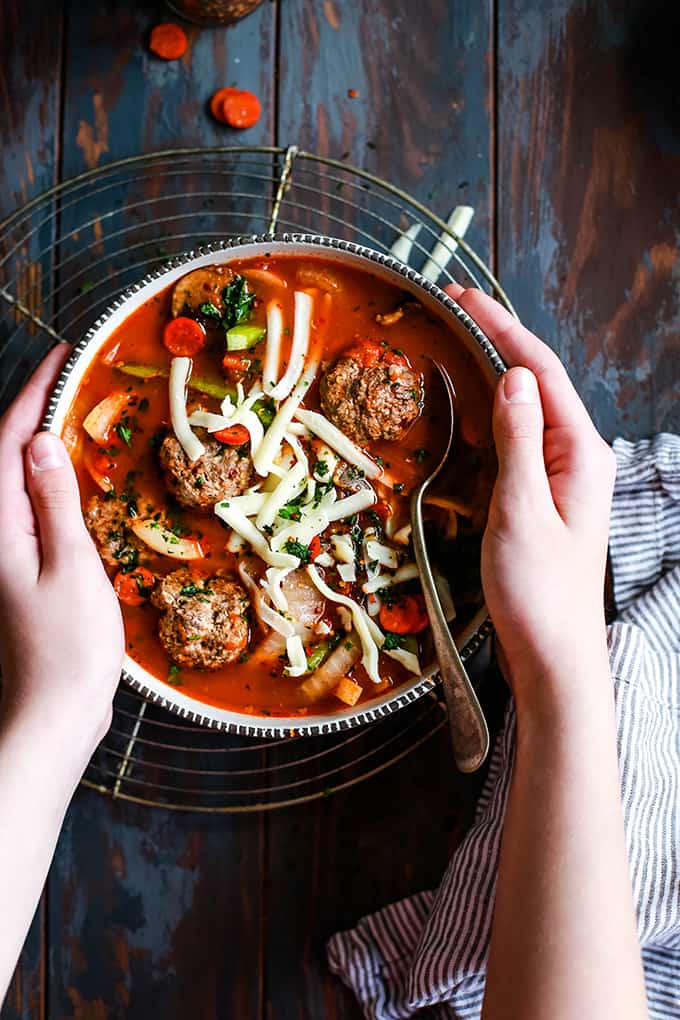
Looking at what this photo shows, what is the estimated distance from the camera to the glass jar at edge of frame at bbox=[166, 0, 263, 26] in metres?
3.53

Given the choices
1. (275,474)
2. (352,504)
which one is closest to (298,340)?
(275,474)

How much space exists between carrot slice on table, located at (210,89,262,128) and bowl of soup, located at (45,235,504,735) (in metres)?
0.86

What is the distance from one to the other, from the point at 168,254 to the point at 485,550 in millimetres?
1711

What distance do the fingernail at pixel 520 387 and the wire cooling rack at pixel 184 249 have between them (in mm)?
814

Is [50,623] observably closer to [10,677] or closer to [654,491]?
[10,677]

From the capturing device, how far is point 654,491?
352cm

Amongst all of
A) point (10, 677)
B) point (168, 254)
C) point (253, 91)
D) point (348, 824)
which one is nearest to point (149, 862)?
point (348, 824)

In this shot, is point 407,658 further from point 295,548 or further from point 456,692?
point 295,548

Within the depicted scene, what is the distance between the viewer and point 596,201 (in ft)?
12.2

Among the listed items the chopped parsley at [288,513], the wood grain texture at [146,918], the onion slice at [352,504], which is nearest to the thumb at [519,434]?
the onion slice at [352,504]

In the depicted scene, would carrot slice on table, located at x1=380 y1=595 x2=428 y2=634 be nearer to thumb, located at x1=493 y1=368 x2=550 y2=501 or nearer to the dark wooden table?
thumb, located at x1=493 y1=368 x2=550 y2=501

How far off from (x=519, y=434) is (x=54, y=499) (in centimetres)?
141

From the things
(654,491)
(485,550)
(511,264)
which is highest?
(511,264)

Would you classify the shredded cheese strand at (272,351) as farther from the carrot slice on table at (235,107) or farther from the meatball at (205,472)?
the carrot slice on table at (235,107)
